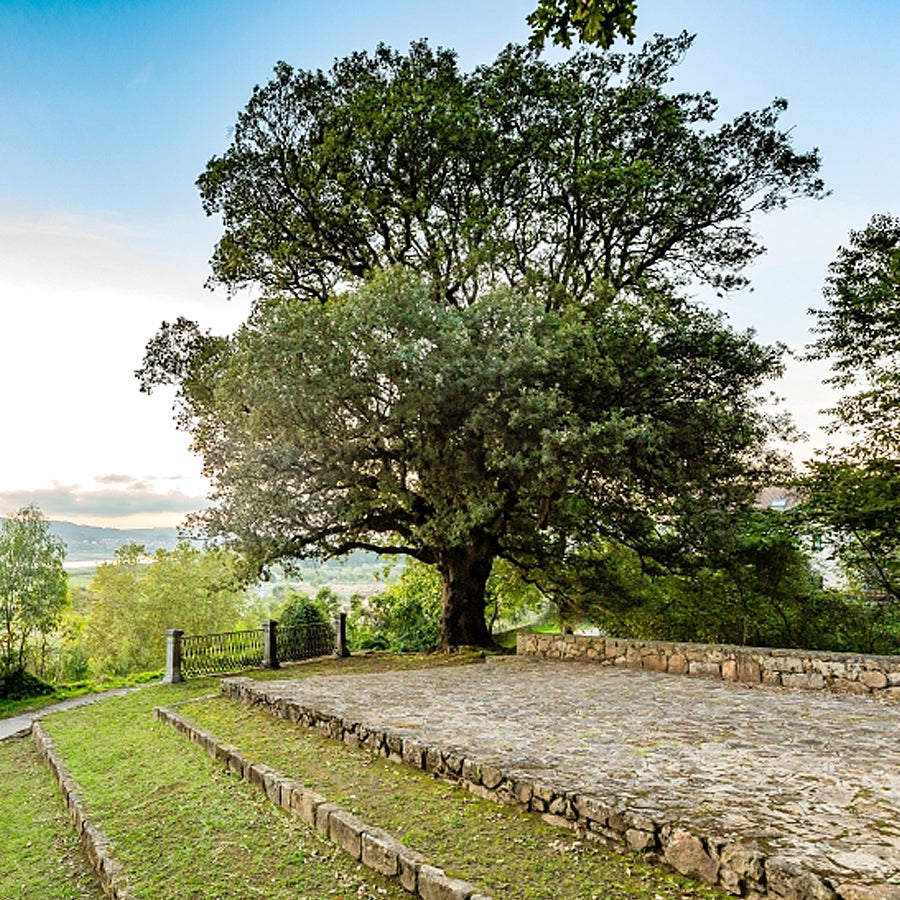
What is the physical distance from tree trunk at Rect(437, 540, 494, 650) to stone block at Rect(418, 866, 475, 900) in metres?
12.0

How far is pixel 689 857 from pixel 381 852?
1.93 meters

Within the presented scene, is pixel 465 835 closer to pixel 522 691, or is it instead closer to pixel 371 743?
pixel 371 743

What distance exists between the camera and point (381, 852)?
448 cm

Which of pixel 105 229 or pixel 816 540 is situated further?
pixel 105 229

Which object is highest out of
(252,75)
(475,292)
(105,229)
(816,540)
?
(252,75)

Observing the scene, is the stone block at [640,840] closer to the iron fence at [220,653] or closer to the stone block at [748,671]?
the stone block at [748,671]

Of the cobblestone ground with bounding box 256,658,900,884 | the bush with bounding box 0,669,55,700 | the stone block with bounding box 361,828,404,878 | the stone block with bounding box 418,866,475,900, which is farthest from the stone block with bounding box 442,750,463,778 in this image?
the bush with bounding box 0,669,55,700

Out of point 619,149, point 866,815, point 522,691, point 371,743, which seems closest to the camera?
point 866,815

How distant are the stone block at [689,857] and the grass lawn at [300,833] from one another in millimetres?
87

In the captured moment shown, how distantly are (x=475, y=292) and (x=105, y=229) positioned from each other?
310 inches

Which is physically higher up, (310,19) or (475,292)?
(310,19)

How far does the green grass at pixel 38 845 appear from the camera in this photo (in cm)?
507

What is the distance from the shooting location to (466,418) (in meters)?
13.5

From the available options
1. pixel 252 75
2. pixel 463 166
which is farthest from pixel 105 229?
pixel 463 166
